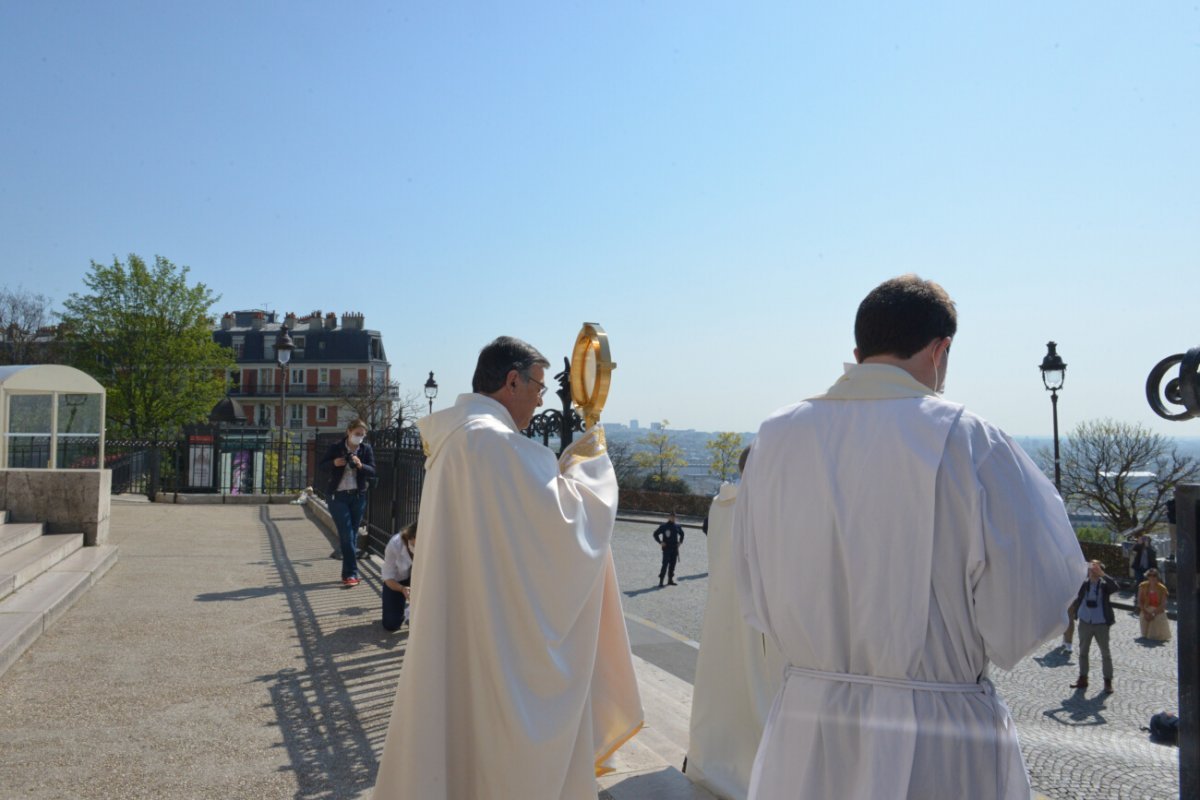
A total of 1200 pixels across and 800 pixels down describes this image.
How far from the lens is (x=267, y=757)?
4.60 m

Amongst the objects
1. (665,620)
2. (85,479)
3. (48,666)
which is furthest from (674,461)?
(48,666)

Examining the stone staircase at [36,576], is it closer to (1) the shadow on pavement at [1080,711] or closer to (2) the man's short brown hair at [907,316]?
(2) the man's short brown hair at [907,316]

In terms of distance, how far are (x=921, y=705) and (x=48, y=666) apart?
6.20 meters

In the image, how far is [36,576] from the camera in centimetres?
868

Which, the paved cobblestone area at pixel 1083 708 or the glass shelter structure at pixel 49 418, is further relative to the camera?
the glass shelter structure at pixel 49 418

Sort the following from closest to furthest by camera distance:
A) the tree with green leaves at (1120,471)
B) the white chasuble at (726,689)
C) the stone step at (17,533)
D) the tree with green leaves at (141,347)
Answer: the white chasuble at (726,689)
the stone step at (17,533)
the tree with green leaves at (1120,471)
the tree with green leaves at (141,347)

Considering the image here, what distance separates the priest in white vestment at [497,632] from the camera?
3.32 metres

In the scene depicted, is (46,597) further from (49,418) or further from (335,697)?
(49,418)

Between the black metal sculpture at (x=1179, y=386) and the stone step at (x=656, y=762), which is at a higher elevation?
the black metal sculpture at (x=1179, y=386)

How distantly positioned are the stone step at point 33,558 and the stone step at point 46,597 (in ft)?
0.17

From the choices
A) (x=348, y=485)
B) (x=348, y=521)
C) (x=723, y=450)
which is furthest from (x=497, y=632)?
(x=723, y=450)

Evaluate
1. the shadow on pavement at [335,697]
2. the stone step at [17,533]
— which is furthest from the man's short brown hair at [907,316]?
the stone step at [17,533]

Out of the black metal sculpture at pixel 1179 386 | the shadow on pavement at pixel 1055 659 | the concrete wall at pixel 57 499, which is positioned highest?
the black metal sculpture at pixel 1179 386

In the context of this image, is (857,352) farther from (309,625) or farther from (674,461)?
(674,461)
